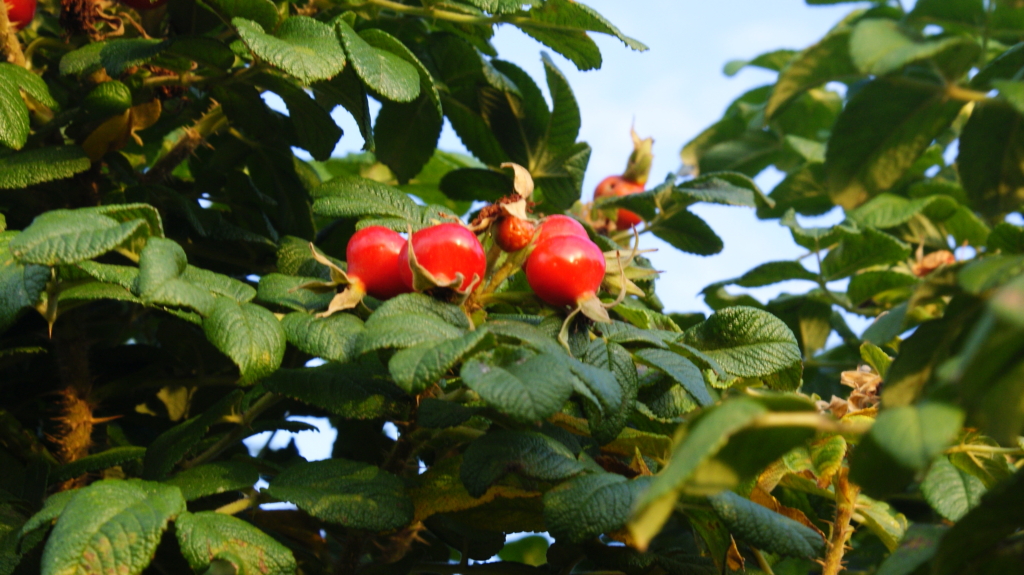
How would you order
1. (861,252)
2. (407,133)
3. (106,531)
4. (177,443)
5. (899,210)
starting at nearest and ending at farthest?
1. (106,531)
2. (177,443)
3. (407,133)
4. (861,252)
5. (899,210)

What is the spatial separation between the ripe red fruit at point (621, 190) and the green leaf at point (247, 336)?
86cm

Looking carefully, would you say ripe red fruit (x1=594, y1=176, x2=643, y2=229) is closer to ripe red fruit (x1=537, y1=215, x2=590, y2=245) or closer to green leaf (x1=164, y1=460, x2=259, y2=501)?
ripe red fruit (x1=537, y1=215, x2=590, y2=245)

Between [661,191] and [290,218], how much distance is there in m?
0.57

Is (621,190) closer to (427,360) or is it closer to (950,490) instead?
(950,490)

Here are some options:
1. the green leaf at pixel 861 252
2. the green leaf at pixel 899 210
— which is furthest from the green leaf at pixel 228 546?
the green leaf at pixel 899 210

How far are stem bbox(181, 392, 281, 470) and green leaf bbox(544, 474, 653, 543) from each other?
1.19ft

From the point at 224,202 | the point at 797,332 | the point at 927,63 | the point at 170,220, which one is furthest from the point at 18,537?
the point at 797,332

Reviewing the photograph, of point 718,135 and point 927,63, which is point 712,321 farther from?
point 718,135

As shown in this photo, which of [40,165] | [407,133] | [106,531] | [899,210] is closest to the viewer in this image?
[106,531]

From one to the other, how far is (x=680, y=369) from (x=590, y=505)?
0.54 ft

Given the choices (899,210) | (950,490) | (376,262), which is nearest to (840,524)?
(950,490)

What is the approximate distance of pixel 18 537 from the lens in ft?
2.50

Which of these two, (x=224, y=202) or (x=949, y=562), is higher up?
(x=949, y=562)

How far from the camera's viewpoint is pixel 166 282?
77 cm
